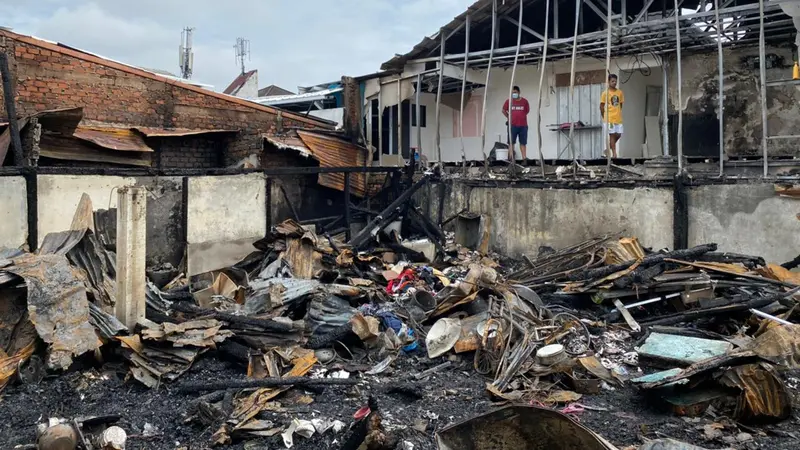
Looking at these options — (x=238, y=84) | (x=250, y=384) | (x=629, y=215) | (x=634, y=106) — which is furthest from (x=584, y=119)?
(x=238, y=84)

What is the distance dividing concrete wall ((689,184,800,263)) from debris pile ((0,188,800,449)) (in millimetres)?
758

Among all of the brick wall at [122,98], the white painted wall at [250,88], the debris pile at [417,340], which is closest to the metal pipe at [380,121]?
the brick wall at [122,98]

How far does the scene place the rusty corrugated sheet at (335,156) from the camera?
1327 cm

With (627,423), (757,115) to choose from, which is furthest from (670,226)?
(627,423)

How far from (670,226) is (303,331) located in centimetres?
701

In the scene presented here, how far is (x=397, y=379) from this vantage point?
6391 mm

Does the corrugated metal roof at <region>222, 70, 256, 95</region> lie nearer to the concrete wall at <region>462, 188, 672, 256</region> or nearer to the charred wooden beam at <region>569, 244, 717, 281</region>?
the concrete wall at <region>462, 188, 672, 256</region>

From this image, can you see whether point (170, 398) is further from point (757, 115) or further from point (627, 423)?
point (757, 115)

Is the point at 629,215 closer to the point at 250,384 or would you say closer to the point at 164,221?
the point at 250,384

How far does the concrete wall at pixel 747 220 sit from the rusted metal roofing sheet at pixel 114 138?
10146 millimetres

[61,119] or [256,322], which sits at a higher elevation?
[61,119]

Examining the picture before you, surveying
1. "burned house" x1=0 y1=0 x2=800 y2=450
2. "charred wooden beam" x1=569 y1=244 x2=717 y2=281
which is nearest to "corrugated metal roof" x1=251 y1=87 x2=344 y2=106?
"burned house" x1=0 y1=0 x2=800 y2=450

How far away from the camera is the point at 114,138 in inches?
416

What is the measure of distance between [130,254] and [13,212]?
9.57 feet
